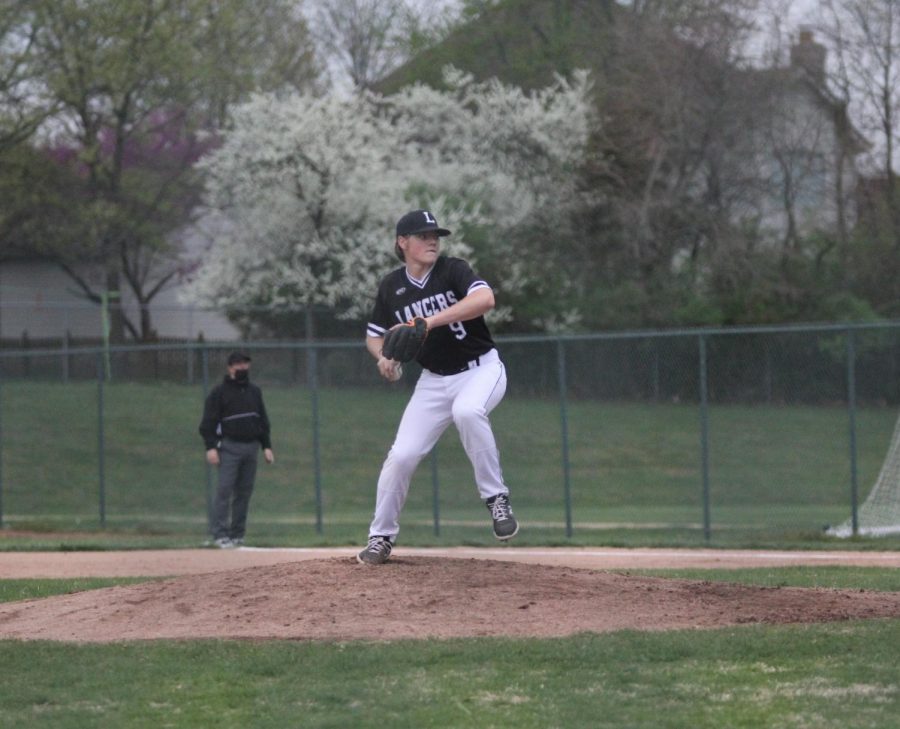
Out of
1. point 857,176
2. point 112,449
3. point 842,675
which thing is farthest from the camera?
point 857,176

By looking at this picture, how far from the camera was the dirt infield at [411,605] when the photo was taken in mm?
6871

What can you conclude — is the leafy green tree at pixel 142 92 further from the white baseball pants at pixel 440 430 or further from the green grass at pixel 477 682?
the green grass at pixel 477 682

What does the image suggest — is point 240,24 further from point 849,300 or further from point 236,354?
point 236,354

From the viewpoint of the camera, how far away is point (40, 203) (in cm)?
3759

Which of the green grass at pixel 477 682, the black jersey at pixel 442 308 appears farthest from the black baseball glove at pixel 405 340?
the green grass at pixel 477 682

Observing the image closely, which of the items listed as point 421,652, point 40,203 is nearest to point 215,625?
point 421,652

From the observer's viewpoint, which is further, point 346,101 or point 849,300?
point 346,101

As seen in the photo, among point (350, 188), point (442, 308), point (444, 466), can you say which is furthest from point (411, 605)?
point (350, 188)

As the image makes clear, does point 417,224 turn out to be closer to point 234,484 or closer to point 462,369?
point 462,369

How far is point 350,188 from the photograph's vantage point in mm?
33719

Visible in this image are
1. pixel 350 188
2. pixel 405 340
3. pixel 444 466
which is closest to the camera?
pixel 405 340

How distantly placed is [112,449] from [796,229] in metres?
→ 19.3

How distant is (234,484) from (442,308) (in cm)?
718

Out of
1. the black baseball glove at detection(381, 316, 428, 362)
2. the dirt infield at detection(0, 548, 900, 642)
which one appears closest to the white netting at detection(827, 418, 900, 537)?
the dirt infield at detection(0, 548, 900, 642)
